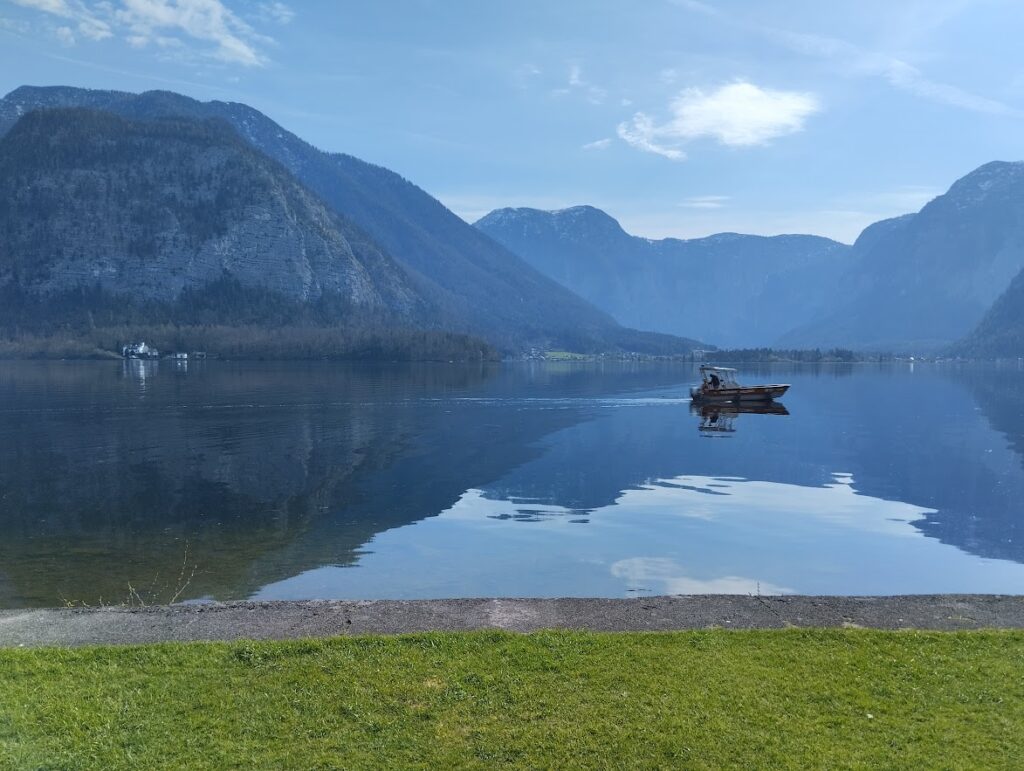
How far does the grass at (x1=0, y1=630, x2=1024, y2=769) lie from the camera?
39.1ft

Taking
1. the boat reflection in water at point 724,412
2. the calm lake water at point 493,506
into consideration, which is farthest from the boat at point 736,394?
the calm lake water at point 493,506

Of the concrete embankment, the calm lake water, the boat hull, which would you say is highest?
the boat hull

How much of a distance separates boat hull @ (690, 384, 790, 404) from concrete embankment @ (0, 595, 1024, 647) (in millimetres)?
96574

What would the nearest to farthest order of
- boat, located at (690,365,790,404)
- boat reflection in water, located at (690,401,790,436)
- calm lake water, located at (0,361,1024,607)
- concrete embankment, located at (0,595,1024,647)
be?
concrete embankment, located at (0,595,1024,647), calm lake water, located at (0,361,1024,607), boat reflection in water, located at (690,401,790,436), boat, located at (690,365,790,404)

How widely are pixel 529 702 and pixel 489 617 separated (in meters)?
5.77

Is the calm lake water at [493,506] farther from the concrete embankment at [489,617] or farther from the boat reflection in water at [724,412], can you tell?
the concrete embankment at [489,617]

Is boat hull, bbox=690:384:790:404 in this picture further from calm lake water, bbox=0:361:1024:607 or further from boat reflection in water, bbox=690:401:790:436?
calm lake water, bbox=0:361:1024:607

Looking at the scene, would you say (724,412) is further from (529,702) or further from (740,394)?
(529,702)

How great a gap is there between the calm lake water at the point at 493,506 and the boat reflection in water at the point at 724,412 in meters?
1.20

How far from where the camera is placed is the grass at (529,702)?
11.9m

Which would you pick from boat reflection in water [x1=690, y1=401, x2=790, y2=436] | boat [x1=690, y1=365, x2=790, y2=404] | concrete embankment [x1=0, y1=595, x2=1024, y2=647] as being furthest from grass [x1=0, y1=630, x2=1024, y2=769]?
boat [x1=690, y1=365, x2=790, y2=404]

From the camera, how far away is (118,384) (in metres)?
141

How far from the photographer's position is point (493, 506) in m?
43.3

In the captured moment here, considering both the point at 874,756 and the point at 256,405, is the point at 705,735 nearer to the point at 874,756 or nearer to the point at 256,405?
the point at 874,756
